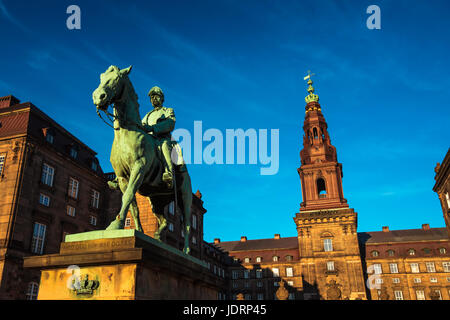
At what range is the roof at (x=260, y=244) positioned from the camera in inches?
3445

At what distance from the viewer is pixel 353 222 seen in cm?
6831

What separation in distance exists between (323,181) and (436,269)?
28242 millimetres

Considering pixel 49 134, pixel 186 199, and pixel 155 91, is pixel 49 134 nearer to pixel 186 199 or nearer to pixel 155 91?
pixel 155 91

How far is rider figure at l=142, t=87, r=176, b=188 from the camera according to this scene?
25.4 ft

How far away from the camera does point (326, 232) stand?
69.8m

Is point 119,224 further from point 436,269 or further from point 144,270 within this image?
point 436,269

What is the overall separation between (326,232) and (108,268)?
6875cm

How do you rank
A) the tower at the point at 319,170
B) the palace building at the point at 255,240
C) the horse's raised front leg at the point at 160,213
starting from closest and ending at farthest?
the horse's raised front leg at the point at 160,213, the palace building at the point at 255,240, the tower at the point at 319,170

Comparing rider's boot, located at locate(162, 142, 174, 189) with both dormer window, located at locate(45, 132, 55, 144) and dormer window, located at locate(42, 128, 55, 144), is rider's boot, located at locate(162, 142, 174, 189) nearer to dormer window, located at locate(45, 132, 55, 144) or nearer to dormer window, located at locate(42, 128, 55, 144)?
dormer window, located at locate(42, 128, 55, 144)

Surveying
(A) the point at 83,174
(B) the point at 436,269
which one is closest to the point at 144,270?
(A) the point at 83,174

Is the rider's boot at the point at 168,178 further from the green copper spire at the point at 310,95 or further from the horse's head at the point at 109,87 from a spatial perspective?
the green copper spire at the point at 310,95

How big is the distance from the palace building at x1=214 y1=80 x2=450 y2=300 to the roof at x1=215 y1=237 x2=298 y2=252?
0.70 meters

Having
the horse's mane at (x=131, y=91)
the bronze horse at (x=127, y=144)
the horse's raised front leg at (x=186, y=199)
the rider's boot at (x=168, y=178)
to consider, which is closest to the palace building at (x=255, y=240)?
the horse's raised front leg at (x=186, y=199)

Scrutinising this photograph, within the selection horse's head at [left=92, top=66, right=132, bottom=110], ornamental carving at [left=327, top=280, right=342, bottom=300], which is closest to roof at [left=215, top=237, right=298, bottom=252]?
ornamental carving at [left=327, top=280, right=342, bottom=300]
